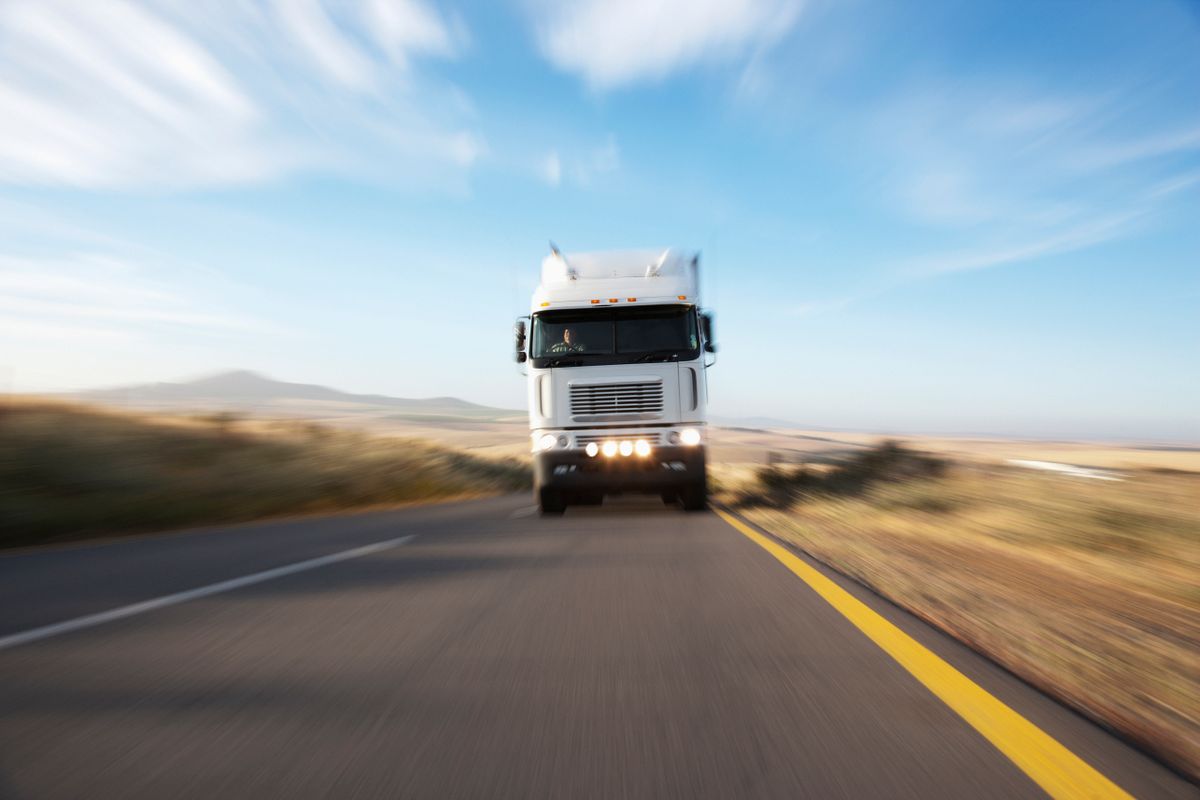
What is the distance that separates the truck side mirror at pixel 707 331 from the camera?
12883 mm

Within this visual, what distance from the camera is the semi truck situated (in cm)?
1223

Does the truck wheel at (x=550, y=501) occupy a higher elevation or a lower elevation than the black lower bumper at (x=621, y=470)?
lower

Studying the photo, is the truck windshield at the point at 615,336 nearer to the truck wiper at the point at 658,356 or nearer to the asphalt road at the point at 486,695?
the truck wiper at the point at 658,356

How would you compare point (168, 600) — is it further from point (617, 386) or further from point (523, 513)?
point (523, 513)

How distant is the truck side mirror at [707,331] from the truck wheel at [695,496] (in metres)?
1.97

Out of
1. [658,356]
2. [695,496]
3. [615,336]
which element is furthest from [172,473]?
[695,496]

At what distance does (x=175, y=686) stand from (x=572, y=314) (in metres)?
9.30

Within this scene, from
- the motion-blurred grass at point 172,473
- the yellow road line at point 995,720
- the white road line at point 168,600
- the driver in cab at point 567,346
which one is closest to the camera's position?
the yellow road line at point 995,720

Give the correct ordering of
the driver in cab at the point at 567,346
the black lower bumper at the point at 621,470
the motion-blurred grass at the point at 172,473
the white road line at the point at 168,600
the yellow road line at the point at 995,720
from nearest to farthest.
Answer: the yellow road line at the point at 995,720 < the white road line at the point at 168,600 < the motion-blurred grass at the point at 172,473 < the black lower bumper at the point at 621,470 < the driver in cab at the point at 567,346

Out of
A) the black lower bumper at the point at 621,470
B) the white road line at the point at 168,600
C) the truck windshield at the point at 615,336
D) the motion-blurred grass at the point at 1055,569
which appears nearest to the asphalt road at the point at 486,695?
the white road line at the point at 168,600

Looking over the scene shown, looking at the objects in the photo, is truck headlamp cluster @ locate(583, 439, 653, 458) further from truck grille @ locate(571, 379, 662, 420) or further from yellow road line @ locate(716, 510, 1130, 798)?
yellow road line @ locate(716, 510, 1130, 798)

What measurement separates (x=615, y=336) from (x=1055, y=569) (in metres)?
6.76

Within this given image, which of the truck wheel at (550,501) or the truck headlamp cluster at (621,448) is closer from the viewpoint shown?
the truck headlamp cluster at (621,448)

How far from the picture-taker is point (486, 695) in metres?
3.73
